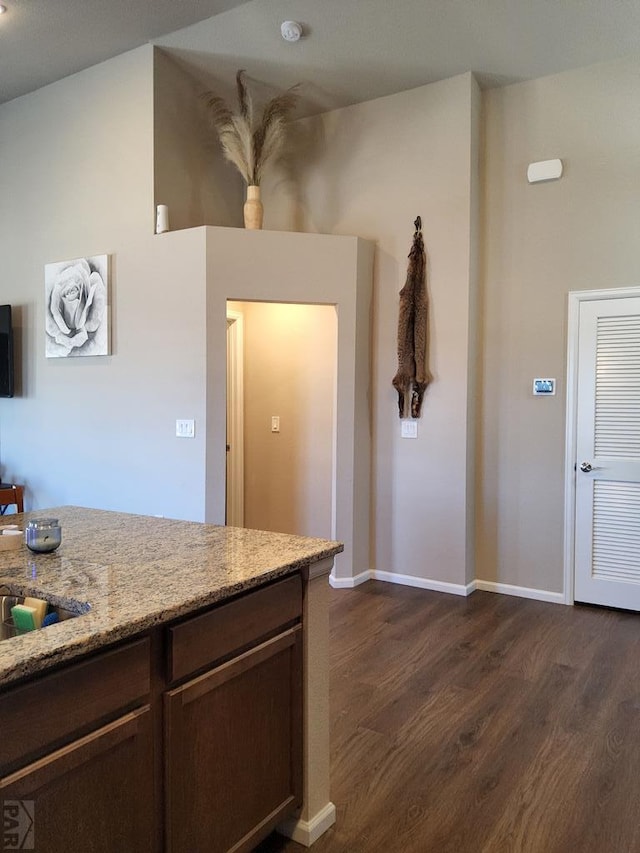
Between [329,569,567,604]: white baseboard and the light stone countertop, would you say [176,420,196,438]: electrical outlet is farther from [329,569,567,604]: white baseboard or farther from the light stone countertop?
the light stone countertop

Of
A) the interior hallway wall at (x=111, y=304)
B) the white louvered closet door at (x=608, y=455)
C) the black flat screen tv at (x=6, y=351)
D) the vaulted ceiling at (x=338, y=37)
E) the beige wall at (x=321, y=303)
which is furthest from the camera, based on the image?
the black flat screen tv at (x=6, y=351)

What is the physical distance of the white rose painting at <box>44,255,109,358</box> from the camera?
4.54 m

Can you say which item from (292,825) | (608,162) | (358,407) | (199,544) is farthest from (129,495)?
(608,162)

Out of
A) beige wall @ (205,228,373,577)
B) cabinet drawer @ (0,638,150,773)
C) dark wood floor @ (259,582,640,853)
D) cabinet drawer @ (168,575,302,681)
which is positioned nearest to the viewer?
cabinet drawer @ (0,638,150,773)

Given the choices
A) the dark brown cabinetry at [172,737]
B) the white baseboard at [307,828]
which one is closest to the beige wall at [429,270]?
the white baseboard at [307,828]

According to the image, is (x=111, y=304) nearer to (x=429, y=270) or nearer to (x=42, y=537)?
(x=429, y=270)

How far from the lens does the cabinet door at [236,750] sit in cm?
145

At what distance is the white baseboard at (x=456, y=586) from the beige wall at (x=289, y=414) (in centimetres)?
60

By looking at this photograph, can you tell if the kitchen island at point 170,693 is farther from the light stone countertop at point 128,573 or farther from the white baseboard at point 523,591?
the white baseboard at point 523,591

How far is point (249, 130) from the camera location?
14.4ft

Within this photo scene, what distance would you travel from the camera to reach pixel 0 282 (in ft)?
17.1

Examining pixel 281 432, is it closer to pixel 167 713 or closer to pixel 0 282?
pixel 0 282

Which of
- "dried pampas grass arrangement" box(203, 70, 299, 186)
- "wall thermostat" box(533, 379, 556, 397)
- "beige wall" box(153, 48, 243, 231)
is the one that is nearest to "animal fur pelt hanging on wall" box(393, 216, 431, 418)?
"wall thermostat" box(533, 379, 556, 397)

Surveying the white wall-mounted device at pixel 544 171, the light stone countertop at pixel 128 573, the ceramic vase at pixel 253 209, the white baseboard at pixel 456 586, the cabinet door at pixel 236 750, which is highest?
the white wall-mounted device at pixel 544 171
